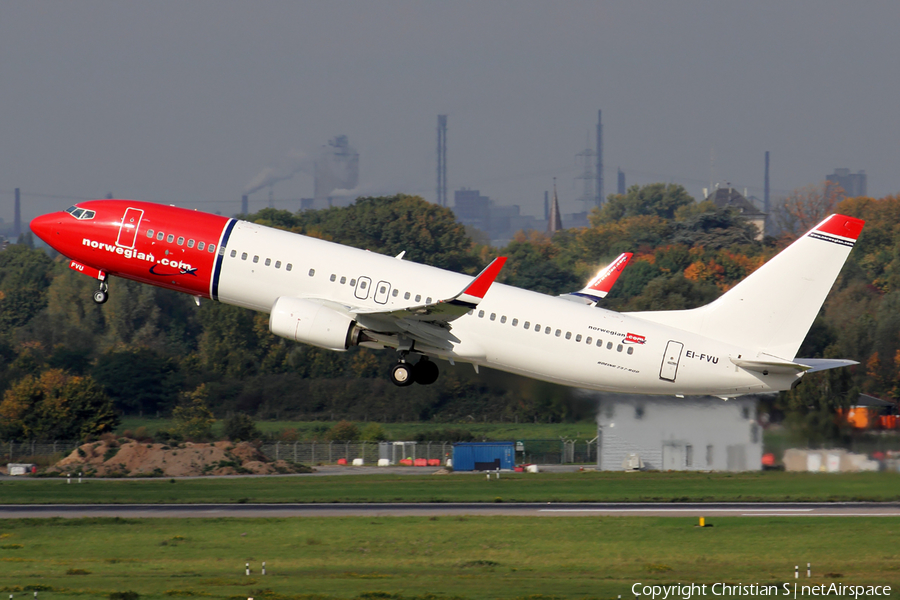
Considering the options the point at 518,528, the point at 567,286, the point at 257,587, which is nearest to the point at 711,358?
the point at 518,528

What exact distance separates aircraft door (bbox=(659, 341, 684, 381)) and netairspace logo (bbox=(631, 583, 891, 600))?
9.01 metres

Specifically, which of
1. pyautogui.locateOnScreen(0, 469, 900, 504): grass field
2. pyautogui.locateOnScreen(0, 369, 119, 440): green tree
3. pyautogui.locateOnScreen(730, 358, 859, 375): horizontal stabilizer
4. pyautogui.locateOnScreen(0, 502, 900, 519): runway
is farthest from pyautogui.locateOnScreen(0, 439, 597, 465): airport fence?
pyautogui.locateOnScreen(730, 358, 859, 375): horizontal stabilizer

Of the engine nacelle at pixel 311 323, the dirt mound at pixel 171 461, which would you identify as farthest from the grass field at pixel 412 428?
the engine nacelle at pixel 311 323

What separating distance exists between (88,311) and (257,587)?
397 feet

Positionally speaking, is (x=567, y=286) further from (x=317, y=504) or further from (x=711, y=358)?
(x=711, y=358)

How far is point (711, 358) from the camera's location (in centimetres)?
4100

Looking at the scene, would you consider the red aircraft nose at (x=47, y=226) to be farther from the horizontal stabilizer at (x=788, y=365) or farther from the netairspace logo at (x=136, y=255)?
the horizontal stabilizer at (x=788, y=365)

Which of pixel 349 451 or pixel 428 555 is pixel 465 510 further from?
pixel 349 451

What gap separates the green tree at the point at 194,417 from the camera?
89062mm

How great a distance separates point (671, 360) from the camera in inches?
1614

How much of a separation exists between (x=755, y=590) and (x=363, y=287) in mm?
17027

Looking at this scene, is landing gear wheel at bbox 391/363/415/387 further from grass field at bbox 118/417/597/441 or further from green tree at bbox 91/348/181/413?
green tree at bbox 91/348/181/413

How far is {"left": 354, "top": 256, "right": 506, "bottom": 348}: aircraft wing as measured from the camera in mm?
36812

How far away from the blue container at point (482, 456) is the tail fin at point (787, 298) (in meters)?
37.4
